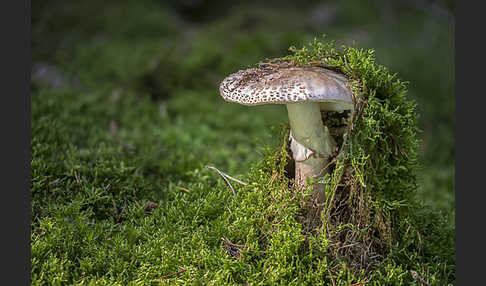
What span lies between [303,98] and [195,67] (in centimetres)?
346

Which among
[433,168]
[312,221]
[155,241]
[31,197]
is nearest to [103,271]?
[155,241]

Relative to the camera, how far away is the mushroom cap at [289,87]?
1626 millimetres

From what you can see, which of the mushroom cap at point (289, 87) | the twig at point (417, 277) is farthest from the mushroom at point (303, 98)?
the twig at point (417, 277)

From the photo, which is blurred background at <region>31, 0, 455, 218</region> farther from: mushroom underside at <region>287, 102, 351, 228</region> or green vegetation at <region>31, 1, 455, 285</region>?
mushroom underside at <region>287, 102, 351, 228</region>

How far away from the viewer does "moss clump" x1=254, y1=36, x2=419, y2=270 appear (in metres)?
1.89

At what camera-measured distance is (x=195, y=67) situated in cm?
487

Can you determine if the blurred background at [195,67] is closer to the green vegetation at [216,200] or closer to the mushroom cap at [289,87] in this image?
the green vegetation at [216,200]

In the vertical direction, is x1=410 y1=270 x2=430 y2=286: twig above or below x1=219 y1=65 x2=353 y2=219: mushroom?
below

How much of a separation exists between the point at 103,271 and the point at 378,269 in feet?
4.51

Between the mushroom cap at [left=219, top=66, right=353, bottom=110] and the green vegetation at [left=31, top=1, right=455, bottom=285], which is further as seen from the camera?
the green vegetation at [left=31, top=1, right=455, bottom=285]

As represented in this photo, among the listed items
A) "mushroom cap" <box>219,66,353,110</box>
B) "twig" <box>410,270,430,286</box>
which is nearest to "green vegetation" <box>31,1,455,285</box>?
"twig" <box>410,270,430,286</box>

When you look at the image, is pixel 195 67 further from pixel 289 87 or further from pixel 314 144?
pixel 289 87

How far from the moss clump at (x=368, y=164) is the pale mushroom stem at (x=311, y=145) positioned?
A: 60 mm

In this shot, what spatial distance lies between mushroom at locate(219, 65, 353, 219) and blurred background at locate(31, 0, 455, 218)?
1074 millimetres
